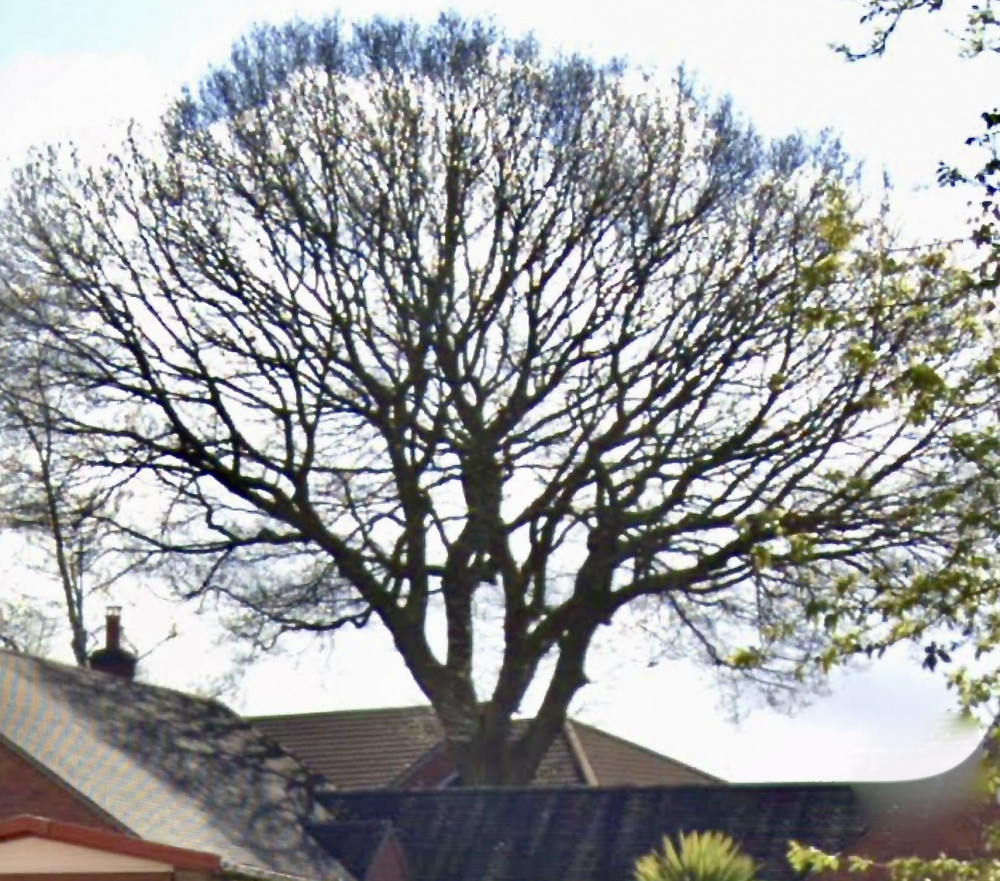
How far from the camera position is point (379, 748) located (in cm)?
4216

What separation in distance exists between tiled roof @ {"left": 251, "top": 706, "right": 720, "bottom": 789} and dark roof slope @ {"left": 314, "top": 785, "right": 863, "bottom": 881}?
7488 mm

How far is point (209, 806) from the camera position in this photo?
94.7 feet

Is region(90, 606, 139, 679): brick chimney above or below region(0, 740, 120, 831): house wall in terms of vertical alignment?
above

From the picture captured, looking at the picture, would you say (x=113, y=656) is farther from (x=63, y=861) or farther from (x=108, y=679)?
(x=63, y=861)

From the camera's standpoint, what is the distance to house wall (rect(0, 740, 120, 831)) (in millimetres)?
25594

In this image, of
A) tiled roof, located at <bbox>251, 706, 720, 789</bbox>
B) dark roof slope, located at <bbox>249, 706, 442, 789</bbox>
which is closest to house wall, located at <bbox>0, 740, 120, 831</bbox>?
tiled roof, located at <bbox>251, 706, 720, 789</bbox>

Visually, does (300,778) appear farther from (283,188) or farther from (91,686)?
(283,188)

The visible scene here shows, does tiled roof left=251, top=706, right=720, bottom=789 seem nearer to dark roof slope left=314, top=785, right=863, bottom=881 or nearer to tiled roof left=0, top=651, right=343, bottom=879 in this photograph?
tiled roof left=0, top=651, right=343, bottom=879

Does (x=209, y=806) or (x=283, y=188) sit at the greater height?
(x=283, y=188)

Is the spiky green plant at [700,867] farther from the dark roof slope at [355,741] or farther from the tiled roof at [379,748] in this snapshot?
the dark roof slope at [355,741]

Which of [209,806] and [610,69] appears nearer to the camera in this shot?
[209,806]

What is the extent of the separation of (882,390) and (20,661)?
20.7 metres

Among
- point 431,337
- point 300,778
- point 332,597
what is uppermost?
point 431,337

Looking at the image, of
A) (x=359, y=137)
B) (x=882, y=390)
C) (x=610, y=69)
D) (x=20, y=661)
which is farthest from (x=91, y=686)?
(x=882, y=390)
